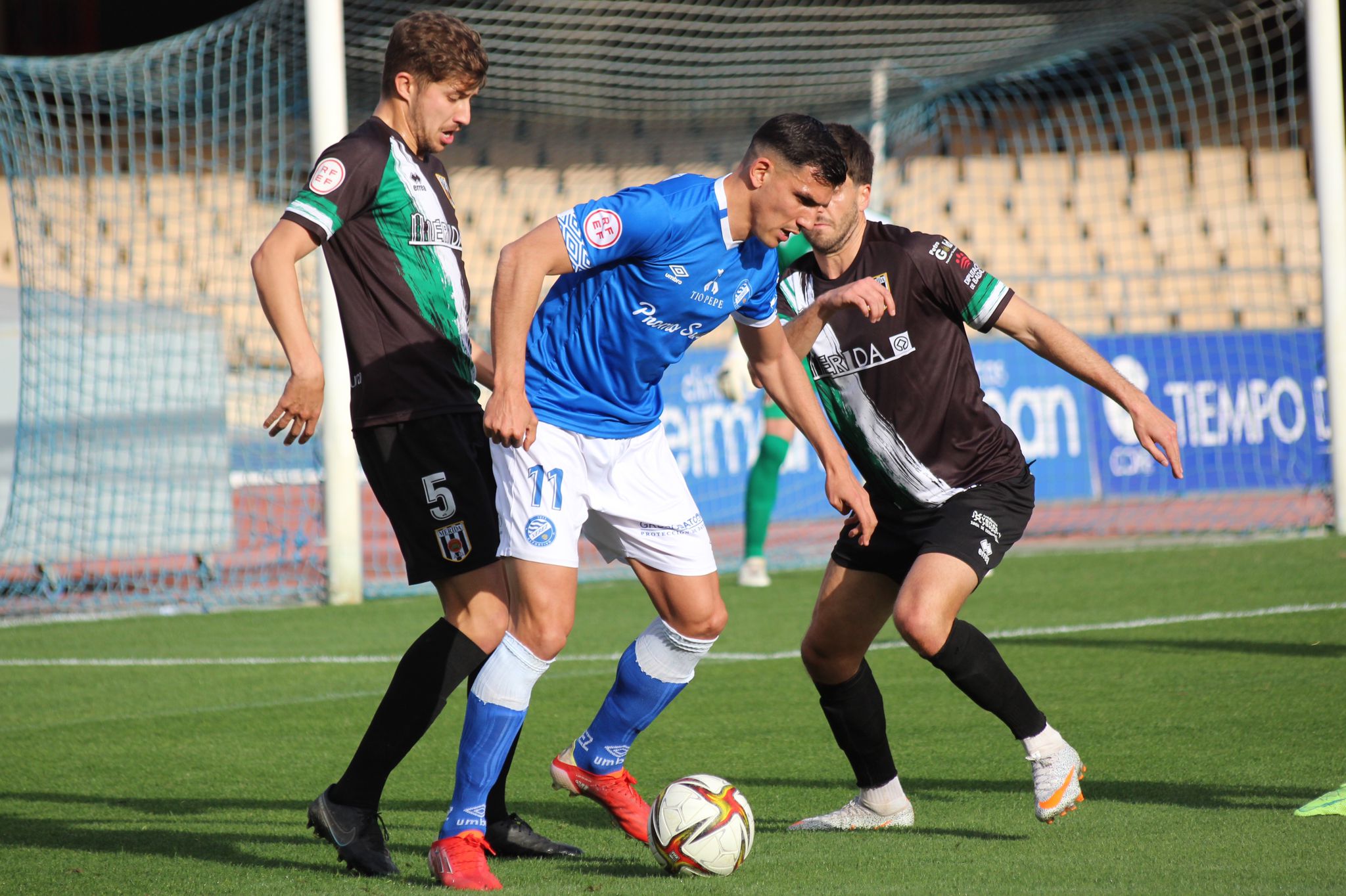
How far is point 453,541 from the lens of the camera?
11.4ft

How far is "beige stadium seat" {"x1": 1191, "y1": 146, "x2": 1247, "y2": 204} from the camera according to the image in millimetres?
17156

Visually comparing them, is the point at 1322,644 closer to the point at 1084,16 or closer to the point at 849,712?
the point at 849,712

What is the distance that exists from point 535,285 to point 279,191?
870 cm

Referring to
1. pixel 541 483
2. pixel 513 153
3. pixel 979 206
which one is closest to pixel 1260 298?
pixel 979 206

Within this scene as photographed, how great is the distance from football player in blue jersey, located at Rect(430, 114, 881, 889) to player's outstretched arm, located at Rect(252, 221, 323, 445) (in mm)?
399

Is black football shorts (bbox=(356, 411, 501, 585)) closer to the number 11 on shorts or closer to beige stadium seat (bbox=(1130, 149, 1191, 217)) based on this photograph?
the number 11 on shorts

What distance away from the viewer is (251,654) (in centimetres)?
724

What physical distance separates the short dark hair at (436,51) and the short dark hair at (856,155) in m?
0.98

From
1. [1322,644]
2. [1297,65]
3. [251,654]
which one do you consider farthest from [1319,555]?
[1297,65]

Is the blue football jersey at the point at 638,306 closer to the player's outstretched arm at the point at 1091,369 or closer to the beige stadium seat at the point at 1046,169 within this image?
the player's outstretched arm at the point at 1091,369

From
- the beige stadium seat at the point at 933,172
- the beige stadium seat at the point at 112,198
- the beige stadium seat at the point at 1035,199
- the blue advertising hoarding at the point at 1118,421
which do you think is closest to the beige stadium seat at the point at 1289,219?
the beige stadium seat at the point at 1035,199

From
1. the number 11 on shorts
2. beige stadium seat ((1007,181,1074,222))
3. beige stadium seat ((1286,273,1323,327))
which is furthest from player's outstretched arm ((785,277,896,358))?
beige stadium seat ((1007,181,1074,222))

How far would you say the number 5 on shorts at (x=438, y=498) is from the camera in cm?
346

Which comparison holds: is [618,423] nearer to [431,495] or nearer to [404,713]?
[431,495]
